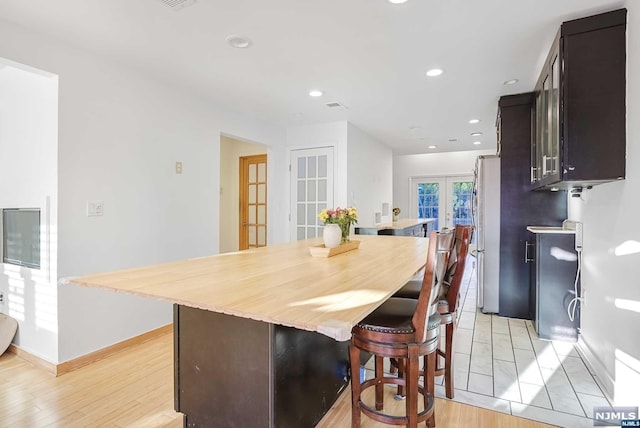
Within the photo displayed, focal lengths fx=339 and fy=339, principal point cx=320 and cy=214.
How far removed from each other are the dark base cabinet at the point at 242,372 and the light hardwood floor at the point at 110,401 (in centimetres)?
43

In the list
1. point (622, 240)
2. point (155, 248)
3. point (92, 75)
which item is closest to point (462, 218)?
point (622, 240)

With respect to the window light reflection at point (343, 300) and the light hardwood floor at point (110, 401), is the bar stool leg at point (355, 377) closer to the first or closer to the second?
the light hardwood floor at point (110, 401)

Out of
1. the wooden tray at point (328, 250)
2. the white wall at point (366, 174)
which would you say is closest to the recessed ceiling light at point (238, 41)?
the wooden tray at point (328, 250)

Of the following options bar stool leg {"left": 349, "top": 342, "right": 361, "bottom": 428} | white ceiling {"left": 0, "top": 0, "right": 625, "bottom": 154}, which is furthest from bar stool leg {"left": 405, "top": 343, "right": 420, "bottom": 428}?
white ceiling {"left": 0, "top": 0, "right": 625, "bottom": 154}

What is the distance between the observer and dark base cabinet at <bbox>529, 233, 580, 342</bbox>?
295 centimetres

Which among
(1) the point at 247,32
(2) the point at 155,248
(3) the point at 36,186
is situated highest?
(1) the point at 247,32

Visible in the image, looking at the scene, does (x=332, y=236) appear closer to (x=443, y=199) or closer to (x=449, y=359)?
(x=449, y=359)

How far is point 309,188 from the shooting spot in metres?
4.92

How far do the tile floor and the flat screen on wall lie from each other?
3066 millimetres

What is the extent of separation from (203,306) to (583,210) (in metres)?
2.94

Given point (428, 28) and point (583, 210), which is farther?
point (583, 210)

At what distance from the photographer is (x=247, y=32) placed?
2.29 m

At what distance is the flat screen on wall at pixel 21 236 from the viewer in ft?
8.40

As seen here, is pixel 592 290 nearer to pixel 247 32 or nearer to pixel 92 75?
pixel 247 32
